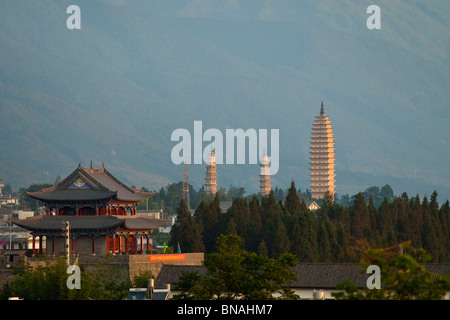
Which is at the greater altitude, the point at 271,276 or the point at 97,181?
the point at 97,181

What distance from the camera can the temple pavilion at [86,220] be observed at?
286 ft

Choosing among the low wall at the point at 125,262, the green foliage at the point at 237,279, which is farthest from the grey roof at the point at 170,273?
the green foliage at the point at 237,279

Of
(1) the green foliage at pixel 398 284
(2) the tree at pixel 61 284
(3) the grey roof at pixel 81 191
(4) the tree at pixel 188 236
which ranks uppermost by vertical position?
(3) the grey roof at pixel 81 191

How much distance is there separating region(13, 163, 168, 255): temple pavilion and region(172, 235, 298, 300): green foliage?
3060cm

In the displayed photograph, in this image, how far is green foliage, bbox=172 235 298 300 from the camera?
53.4 metres

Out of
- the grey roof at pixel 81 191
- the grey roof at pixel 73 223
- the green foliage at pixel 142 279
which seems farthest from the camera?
the grey roof at pixel 81 191

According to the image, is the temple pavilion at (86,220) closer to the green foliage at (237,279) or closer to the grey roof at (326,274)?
the grey roof at (326,274)

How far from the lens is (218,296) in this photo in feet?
174

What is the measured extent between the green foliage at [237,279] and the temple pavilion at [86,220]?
30605 millimetres

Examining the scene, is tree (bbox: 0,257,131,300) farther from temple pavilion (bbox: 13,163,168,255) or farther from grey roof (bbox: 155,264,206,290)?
temple pavilion (bbox: 13,163,168,255)

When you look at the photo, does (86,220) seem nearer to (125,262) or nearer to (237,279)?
(125,262)
